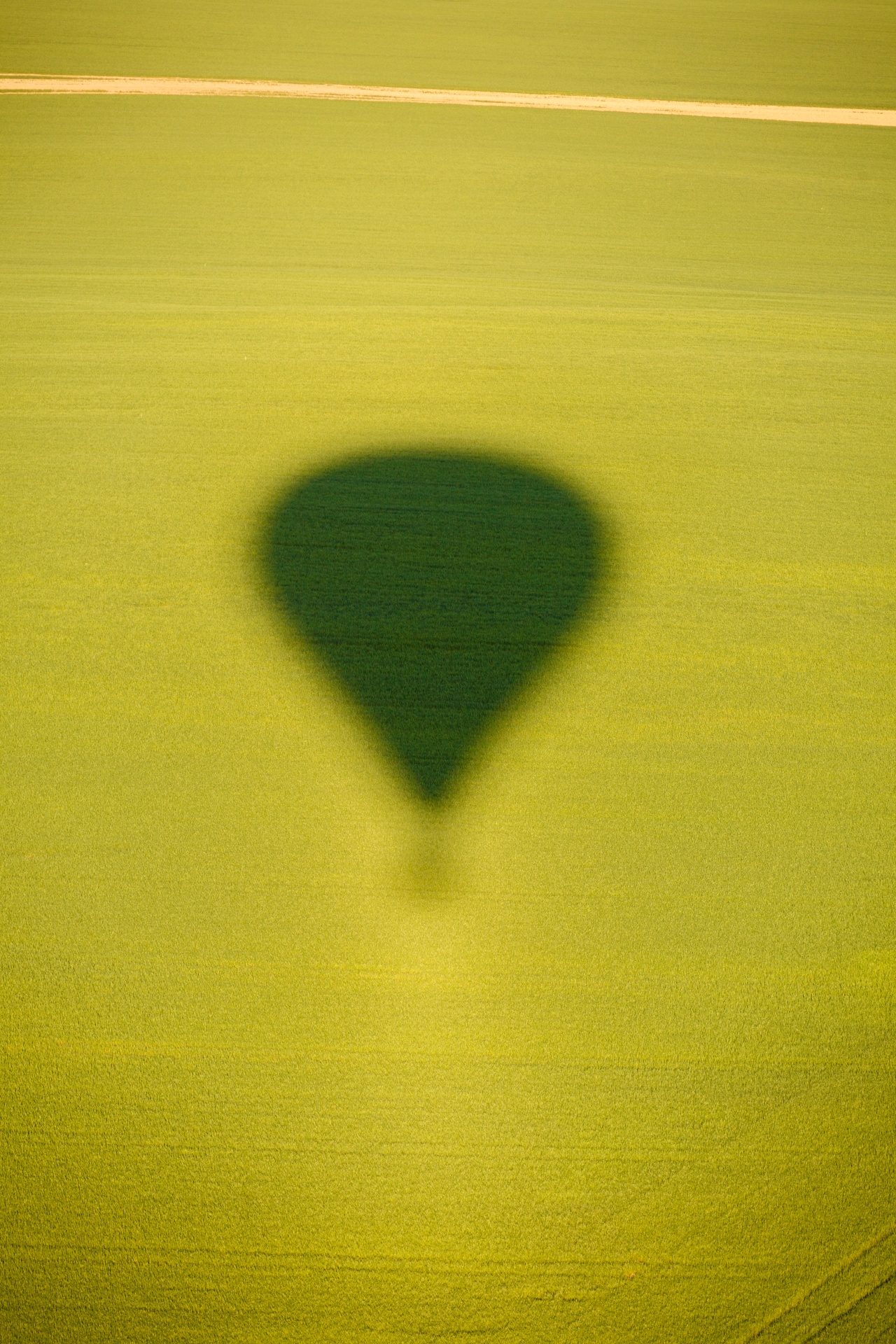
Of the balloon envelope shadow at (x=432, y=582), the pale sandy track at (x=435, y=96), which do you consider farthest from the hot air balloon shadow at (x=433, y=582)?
the pale sandy track at (x=435, y=96)

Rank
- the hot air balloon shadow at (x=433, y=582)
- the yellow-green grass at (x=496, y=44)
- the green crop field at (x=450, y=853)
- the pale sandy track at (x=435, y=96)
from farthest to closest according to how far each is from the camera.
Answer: the yellow-green grass at (x=496, y=44), the pale sandy track at (x=435, y=96), the hot air balloon shadow at (x=433, y=582), the green crop field at (x=450, y=853)

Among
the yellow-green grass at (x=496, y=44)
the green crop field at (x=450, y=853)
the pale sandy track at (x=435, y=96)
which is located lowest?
the green crop field at (x=450, y=853)

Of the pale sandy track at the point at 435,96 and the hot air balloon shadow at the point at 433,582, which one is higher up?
the pale sandy track at the point at 435,96

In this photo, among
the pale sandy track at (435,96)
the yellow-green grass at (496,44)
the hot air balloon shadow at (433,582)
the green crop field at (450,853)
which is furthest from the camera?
the yellow-green grass at (496,44)

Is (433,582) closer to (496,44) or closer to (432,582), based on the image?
(432,582)

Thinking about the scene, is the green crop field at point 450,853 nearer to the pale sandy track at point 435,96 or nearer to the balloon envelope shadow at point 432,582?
the balloon envelope shadow at point 432,582

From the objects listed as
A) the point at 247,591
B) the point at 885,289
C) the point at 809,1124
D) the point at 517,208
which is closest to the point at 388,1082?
the point at 809,1124

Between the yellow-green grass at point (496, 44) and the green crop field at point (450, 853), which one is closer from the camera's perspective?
the green crop field at point (450, 853)
